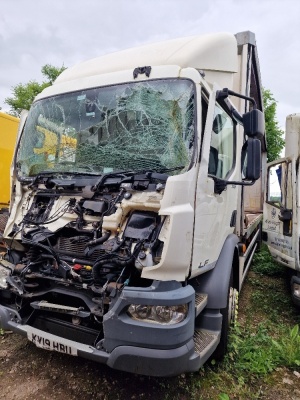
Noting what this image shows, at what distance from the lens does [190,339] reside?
2191 mm

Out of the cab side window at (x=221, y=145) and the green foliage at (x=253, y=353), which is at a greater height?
the cab side window at (x=221, y=145)

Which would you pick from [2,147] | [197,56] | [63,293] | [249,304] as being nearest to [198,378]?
[63,293]

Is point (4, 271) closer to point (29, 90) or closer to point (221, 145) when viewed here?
point (221, 145)

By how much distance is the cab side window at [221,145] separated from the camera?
2850 millimetres

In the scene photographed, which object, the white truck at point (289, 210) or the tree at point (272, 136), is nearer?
the white truck at point (289, 210)

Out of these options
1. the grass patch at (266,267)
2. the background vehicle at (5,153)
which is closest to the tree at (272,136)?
the grass patch at (266,267)

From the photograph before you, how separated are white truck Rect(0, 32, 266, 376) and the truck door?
45.1 inches

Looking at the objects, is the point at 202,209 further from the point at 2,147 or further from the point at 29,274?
the point at 2,147

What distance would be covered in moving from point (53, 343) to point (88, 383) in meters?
0.68

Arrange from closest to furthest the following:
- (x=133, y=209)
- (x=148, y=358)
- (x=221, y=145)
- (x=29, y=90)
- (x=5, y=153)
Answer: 1. (x=148, y=358)
2. (x=133, y=209)
3. (x=221, y=145)
4. (x=5, y=153)
5. (x=29, y=90)

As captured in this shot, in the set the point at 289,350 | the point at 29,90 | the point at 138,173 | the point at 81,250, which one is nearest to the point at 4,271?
the point at 81,250

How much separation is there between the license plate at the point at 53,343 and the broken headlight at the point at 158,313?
51 cm

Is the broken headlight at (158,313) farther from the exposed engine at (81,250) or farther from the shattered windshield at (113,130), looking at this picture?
the shattered windshield at (113,130)

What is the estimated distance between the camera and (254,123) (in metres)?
2.67
